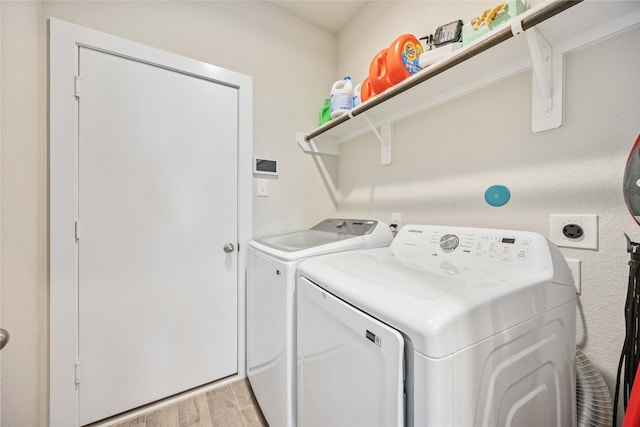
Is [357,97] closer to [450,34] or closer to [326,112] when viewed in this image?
[326,112]

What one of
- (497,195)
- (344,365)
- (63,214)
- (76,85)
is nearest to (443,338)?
(344,365)

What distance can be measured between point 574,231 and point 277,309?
Result: 1232 millimetres

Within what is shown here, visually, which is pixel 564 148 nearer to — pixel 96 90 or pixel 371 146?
pixel 371 146

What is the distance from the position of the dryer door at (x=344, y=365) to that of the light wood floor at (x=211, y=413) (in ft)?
2.04

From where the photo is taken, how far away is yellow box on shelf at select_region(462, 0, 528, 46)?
0.93m

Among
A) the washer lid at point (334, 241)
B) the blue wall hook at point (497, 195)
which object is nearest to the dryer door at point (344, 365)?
the washer lid at point (334, 241)

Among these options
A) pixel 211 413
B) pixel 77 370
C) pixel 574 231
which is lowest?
pixel 211 413

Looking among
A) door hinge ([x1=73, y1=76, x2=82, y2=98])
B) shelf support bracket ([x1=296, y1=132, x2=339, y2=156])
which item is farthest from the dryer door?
door hinge ([x1=73, y1=76, x2=82, y2=98])

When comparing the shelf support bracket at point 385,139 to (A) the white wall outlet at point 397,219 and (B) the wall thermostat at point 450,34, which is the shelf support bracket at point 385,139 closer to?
(A) the white wall outlet at point 397,219

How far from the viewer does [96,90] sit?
4.44 feet

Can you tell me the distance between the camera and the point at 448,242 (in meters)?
1.09

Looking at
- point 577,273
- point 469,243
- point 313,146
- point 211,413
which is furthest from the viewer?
point 313,146

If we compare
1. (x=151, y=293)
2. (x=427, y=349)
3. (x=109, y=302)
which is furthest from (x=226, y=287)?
(x=427, y=349)

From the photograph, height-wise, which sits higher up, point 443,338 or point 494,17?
point 494,17
